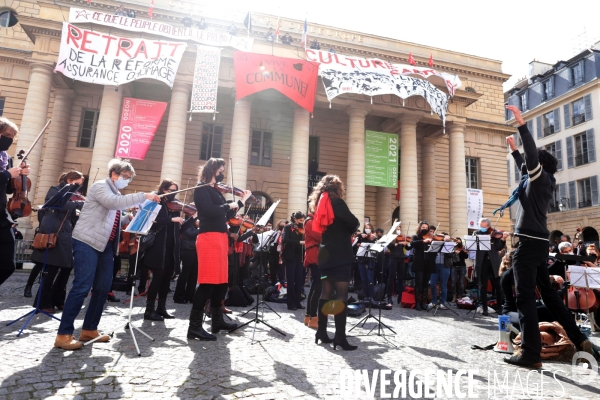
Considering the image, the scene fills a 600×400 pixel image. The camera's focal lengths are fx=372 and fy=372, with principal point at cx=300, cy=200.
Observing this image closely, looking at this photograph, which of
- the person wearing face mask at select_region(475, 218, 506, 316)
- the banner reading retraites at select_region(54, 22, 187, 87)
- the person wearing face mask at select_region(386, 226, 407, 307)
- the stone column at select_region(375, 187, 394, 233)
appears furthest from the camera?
the stone column at select_region(375, 187, 394, 233)

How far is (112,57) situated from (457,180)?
736 inches

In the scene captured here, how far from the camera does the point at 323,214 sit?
4512 millimetres

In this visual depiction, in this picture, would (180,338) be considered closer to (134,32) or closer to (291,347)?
(291,347)

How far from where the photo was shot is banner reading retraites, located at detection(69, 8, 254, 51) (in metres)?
15.9

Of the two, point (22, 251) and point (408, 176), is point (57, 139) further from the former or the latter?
point (408, 176)

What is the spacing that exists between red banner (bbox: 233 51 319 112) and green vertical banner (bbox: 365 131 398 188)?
4.12 m

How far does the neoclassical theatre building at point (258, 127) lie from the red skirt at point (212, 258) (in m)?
13.1

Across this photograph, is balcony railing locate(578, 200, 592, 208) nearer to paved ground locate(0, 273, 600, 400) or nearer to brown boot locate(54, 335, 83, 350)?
paved ground locate(0, 273, 600, 400)

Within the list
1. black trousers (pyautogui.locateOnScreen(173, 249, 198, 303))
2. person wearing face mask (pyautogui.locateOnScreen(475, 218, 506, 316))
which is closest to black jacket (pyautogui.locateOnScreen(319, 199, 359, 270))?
black trousers (pyautogui.locateOnScreen(173, 249, 198, 303))

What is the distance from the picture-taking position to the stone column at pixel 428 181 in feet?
75.2

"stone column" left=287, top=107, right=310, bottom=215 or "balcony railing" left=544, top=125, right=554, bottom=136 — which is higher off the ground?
"balcony railing" left=544, top=125, right=554, bottom=136

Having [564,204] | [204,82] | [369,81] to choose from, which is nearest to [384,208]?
[369,81]

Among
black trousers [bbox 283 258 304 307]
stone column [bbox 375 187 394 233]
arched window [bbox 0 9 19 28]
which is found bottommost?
black trousers [bbox 283 258 304 307]

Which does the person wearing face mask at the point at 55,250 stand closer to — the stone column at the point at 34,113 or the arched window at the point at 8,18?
the stone column at the point at 34,113
